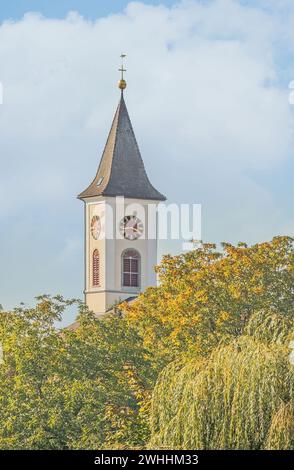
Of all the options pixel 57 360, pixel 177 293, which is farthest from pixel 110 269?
pixel 57 360

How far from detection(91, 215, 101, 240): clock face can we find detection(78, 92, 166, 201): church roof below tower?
79.2 inches

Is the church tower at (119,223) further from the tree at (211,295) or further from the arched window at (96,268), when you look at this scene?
the tree at (211,295)

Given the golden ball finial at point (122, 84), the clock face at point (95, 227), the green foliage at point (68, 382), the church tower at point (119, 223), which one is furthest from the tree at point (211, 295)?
the clock face at point (95, 227)

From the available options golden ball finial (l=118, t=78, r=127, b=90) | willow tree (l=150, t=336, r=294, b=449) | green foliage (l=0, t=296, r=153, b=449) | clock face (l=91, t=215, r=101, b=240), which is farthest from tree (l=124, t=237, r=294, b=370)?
clock face (l=91, t=215, r=101, b=240)

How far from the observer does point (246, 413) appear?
1499 inches

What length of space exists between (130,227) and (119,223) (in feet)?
3.27

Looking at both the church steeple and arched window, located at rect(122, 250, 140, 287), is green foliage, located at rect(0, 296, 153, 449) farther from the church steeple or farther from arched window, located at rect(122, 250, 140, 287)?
arched window, located at rect(122, 250, 140, 287)

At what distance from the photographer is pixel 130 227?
11300 cm

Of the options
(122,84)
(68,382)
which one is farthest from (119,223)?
(68,382)

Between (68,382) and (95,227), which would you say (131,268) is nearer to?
(95,227)

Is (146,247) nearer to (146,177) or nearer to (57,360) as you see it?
(146,177)

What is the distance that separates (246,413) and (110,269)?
7339cm

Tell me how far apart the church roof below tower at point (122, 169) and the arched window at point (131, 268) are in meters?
4.17

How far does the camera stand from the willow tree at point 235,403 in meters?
37.8
